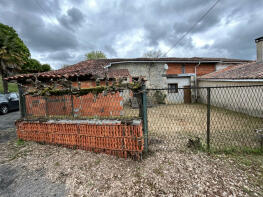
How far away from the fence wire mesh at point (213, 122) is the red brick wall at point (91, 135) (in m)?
0.90

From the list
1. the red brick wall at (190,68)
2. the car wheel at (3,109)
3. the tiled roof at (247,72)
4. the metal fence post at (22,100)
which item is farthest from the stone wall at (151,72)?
the car wheel at (3,109)

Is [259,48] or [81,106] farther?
[259,48]

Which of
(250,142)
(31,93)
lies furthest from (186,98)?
(31,93)

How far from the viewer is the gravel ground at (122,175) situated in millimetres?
1928

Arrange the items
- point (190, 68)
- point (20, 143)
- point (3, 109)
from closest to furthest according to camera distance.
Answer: point (20, 143), point (3, 109), point (190, 68)

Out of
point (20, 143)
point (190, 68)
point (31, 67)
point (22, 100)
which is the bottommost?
point (20, 143)

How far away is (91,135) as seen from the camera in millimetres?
2959

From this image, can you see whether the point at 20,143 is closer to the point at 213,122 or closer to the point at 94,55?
the point at 213,122

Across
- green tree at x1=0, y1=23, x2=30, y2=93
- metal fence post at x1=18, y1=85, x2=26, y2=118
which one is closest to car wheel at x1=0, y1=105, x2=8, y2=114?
green tree at x1=0, y1=23, x2=30, y2=93

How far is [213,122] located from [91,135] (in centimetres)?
578

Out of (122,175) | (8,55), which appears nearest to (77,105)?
(122,175)

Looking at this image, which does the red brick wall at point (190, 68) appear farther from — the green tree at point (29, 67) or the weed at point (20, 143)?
the green tree at point (29, 67)

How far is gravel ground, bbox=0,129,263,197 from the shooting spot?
1928mm

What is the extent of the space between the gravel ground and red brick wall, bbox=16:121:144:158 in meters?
0.21
